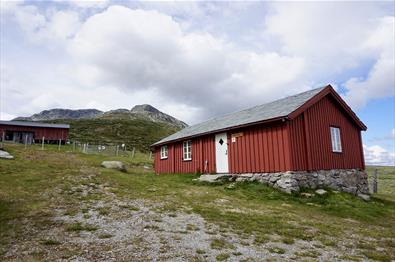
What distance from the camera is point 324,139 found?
61.7ft

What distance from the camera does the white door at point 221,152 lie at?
2047cm

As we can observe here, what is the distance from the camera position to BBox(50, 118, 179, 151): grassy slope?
73812mm

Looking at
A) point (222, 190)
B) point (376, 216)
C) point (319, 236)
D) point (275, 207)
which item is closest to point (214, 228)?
point (319, 236)

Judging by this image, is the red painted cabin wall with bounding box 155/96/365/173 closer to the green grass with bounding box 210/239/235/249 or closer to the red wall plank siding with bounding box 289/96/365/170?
the red wall plank siding with bounding box 289/96/365/170

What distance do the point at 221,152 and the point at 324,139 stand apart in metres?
6.69

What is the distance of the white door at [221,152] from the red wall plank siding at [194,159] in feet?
1.49

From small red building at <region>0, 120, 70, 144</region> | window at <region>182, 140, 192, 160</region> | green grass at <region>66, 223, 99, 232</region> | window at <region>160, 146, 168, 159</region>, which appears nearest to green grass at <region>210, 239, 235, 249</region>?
green grass at <region>66, 223, 99, 232</region>

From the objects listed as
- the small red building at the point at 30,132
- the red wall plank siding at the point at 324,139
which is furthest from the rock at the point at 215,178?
the small red building at the point at 30,132

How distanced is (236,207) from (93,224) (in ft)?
19.7

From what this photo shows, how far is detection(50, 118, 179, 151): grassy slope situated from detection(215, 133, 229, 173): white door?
4636cm

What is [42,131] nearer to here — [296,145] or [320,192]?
[296,145]

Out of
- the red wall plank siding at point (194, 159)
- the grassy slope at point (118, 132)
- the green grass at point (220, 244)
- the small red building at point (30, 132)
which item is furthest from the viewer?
the grassy slope at point (118, 132)

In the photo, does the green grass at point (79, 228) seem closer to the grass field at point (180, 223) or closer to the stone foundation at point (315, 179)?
the grass field at point (180, 223)

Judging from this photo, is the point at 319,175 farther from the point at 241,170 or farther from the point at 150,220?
the point at 150,220
